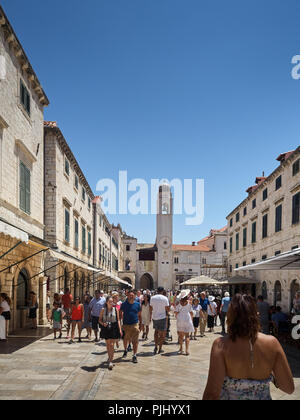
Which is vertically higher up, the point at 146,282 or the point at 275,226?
the point at 275,226

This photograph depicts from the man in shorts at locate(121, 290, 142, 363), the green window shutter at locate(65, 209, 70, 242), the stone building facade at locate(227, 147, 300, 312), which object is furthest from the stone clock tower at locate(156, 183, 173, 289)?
the man in shorts at locate(121, 290, 142, 363)

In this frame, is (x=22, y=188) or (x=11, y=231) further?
(x=22, y=188)

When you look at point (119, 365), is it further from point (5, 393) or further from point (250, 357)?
point (250, 357)

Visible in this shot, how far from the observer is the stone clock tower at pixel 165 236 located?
6116 centimetres

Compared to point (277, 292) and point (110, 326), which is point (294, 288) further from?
point (110, 326)

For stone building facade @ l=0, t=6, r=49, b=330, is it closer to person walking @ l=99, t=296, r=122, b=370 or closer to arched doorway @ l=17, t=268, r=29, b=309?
arched doorway @ l=17, t=268, r=29, b=309

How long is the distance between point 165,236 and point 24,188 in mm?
49823


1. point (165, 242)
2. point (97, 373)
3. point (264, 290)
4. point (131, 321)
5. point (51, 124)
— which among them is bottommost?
point (264, 290)

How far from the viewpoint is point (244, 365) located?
7.77ft

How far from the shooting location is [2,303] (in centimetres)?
1009

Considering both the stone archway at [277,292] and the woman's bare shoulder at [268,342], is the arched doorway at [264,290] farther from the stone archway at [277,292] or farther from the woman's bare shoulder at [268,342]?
the woman's bare shoulder at [268,342]

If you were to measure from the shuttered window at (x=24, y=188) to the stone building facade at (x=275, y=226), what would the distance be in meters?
13.2

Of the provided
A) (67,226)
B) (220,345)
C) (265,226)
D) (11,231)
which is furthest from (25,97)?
(265,226)

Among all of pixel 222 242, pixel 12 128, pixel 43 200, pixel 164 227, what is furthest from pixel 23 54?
pixel 222 242
